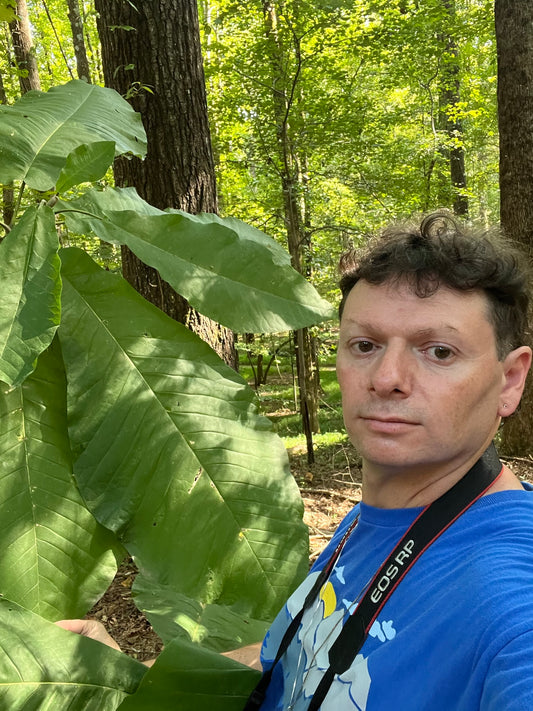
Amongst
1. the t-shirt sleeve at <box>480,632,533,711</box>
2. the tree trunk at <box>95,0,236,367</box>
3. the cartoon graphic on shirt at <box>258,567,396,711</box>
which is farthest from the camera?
the tree trunk at <box>95,0,236,367</box>

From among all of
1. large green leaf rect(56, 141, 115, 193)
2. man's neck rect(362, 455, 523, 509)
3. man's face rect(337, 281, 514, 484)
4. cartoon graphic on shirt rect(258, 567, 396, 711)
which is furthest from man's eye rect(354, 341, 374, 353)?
A: large green leaf rect(56, 141, 115, 193)

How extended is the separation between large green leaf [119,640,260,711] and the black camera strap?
0.18m

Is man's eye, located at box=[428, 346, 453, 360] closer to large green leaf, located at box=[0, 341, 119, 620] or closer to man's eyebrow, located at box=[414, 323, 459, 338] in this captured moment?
man's eyebrow, located at box=[414, 323, 459, 338]

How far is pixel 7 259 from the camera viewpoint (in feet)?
2.86

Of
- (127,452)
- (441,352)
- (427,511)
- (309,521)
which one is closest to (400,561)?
(427,511)

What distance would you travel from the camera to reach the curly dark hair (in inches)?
45.6

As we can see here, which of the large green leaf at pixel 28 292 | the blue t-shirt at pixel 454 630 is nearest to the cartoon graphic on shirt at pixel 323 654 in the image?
the blue t-shirt at pixel 454 630

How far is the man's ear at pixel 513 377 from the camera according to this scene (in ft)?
3.93

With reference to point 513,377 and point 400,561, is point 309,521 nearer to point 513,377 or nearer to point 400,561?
point 513,377

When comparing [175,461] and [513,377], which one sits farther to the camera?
[513,377]

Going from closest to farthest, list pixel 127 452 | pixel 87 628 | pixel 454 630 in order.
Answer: pixel 454 630 → pixel 127 452 → pixel 87 628

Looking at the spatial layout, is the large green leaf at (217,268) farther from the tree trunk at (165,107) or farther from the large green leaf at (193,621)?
the tree trunk at (165,107)

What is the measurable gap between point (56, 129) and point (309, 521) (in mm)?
4852

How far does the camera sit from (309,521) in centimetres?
553
